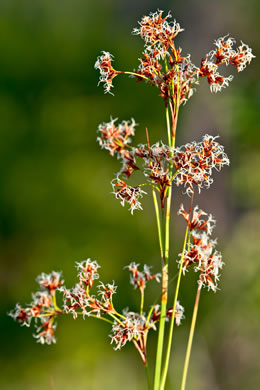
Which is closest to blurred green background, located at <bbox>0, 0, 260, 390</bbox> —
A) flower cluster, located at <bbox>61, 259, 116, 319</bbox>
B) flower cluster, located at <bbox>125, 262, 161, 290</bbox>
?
flower cluster, located at <bbox>125, 262, 161, 290</bbox>

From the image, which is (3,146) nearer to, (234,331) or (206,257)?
(234,331)

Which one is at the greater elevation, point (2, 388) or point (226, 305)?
point (226, 305)

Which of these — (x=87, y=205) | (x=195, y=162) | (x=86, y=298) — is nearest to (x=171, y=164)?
(x=195, y=162)

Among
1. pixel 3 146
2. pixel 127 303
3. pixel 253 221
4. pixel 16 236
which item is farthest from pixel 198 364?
pixel 3 146

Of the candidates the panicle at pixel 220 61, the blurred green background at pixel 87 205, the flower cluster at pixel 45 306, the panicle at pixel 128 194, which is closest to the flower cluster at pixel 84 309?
the flower cluster at pixel 45 306

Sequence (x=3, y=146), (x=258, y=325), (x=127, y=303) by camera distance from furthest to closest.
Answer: (x=3, y=146) → (x=127, y=303) → (x=258, y=325)

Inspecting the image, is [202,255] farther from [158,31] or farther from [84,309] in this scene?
[158,31]

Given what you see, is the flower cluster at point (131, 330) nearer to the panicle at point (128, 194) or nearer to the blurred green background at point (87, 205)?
the panicle at point (128, 194)

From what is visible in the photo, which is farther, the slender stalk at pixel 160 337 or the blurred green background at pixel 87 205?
the blurred green background at pixel 87 205
